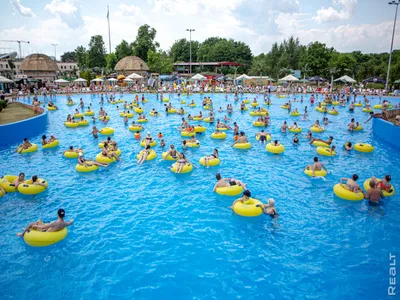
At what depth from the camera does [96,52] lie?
5609 cm

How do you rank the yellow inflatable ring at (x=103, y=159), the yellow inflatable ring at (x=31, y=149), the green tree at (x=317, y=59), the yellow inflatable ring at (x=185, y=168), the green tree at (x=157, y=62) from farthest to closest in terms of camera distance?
the green tree at (x=157, y=62) < the green tree at (x=317, y=59) < the yellow inflatable ring at (x=31, y=149) < the yellow inflatable ring at (x=103, y=159) < the yellow inflatable ring at (x=185, y=168)

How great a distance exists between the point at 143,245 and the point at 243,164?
6269 millimetres

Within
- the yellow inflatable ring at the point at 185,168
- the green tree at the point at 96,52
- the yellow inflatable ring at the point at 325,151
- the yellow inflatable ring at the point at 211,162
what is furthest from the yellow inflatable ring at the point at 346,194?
the green tree at the point at 96,52

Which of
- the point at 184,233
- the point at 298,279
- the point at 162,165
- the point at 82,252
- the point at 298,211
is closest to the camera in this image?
the point at 298,279

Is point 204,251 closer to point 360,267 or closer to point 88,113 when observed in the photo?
point 360,267

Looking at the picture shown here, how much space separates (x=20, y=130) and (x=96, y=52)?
4491cm

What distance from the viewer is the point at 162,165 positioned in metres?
11.8

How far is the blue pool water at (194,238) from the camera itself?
5508 millimetres

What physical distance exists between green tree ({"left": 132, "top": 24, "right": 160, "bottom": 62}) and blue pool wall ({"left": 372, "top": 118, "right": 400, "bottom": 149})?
45.3 m

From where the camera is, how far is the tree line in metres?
46.5

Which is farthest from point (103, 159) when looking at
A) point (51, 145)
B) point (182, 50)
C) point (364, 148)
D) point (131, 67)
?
point (182, 50)

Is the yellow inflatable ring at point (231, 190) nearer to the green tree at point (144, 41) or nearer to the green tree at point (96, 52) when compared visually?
the green tree at point (144, 41)

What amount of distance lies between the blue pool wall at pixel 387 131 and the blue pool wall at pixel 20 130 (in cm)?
2036

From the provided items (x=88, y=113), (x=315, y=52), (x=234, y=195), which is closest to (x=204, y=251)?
(x=234, y=195)
